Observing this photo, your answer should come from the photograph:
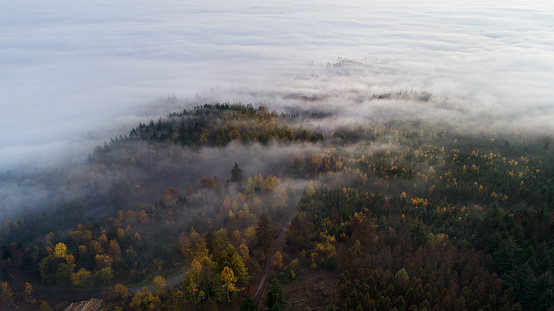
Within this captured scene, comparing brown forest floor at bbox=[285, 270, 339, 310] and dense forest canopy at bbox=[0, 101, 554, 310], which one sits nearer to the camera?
dense forest canopy at bbox=[0, 101, 554, 310]

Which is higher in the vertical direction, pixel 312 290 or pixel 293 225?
pixel 293 225

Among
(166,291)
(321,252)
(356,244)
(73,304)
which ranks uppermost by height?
(356,244)

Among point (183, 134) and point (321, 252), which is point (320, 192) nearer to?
point (321, 252)

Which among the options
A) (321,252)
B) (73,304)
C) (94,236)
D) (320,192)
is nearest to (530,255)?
(321,252)

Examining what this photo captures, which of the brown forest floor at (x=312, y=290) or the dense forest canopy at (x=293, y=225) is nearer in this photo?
the dense forest canopy at (x=293, y=225)
